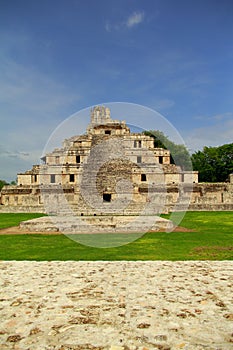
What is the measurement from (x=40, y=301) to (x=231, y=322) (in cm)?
302

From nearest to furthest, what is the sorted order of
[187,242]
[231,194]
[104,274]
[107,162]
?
1. [104,274]
2. [187,242]
3. [231,194]
4. [107,162]

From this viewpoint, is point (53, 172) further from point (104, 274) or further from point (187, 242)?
point (104, 274)

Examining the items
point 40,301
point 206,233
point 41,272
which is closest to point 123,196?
point 206,233

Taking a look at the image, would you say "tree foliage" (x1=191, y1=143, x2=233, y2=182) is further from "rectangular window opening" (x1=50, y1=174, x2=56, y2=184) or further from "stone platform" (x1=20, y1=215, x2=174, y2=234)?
"stone platform" (x1=20, y1=215, x2=174, y2=234)

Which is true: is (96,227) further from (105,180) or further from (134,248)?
(105,180)

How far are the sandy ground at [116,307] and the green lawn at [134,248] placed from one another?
141 centimetres

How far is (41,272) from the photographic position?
714 centimetres

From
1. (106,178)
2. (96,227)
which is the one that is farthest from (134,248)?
(106,178)

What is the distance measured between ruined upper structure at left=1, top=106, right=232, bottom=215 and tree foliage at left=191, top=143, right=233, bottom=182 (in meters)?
18.4

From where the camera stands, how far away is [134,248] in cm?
1041

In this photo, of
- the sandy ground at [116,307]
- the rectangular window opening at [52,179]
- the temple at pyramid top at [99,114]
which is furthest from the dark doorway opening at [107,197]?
the temple at pyramid top at [99,114]

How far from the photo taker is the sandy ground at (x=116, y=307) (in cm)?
392

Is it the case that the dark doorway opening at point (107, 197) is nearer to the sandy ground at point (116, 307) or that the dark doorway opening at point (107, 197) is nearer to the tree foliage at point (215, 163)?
the sandy ground at point (116, 307)

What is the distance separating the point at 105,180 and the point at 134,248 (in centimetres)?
2100
